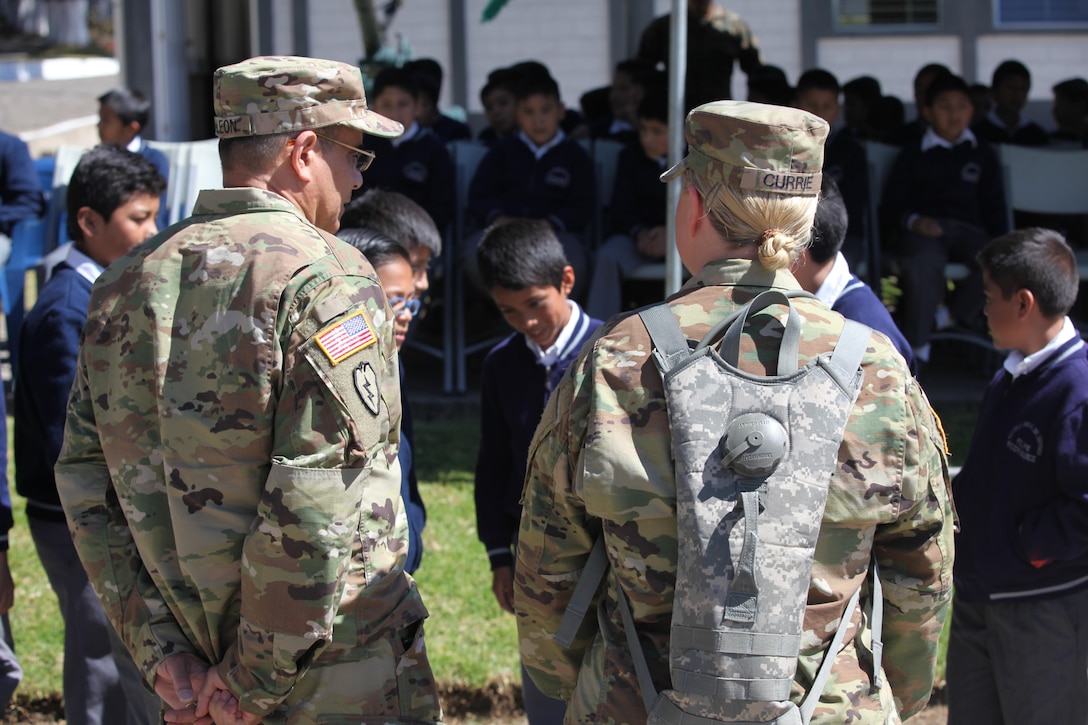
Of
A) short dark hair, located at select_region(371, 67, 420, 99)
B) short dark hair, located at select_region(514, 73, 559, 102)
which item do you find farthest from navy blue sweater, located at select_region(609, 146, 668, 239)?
short dark hair, located at select_region(371, 67, 420, 99)

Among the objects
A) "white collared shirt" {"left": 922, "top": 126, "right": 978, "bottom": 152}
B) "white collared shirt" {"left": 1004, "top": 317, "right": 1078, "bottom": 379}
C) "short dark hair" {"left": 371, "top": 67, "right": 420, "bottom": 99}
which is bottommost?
"white collared shirt" {"left": 1004, "top": 317, "right": 1078, "bottom": 379}

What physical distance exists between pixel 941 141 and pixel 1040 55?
4.70 m

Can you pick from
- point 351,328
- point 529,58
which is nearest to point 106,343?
point 351,328

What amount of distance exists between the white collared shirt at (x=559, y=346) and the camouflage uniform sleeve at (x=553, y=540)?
106cm

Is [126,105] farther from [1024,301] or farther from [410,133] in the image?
[1024,301]

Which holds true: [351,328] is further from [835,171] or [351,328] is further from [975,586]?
[835,171]

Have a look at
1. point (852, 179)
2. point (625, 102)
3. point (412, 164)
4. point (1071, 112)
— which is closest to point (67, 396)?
point (412, 164)

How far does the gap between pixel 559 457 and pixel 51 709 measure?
281 centimetres

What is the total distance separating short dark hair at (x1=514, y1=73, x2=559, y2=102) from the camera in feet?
23.3

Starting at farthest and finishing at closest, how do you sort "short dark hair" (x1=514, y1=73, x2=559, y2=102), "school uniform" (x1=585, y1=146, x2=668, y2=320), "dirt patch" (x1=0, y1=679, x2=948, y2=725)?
1. "short dark hair" (x1=514, y1=73, x2=559, y2=102)
2. "school uniform" (x1=585, y1=146, x2=668, y2=320)
3. "dirt patch" (x1=0, y1=679, x2=948, y2=725)

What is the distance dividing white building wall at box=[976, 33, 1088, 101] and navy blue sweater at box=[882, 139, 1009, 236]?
427cm

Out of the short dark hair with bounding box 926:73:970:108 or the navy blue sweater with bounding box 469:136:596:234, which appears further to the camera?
the short dark hair with bounding box 926:73:970:108

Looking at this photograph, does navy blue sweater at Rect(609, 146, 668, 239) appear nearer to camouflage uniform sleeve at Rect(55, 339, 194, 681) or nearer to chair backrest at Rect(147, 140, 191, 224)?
chair backrest at Rect(147, 140, 191, 224)

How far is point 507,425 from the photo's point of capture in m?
3.14
